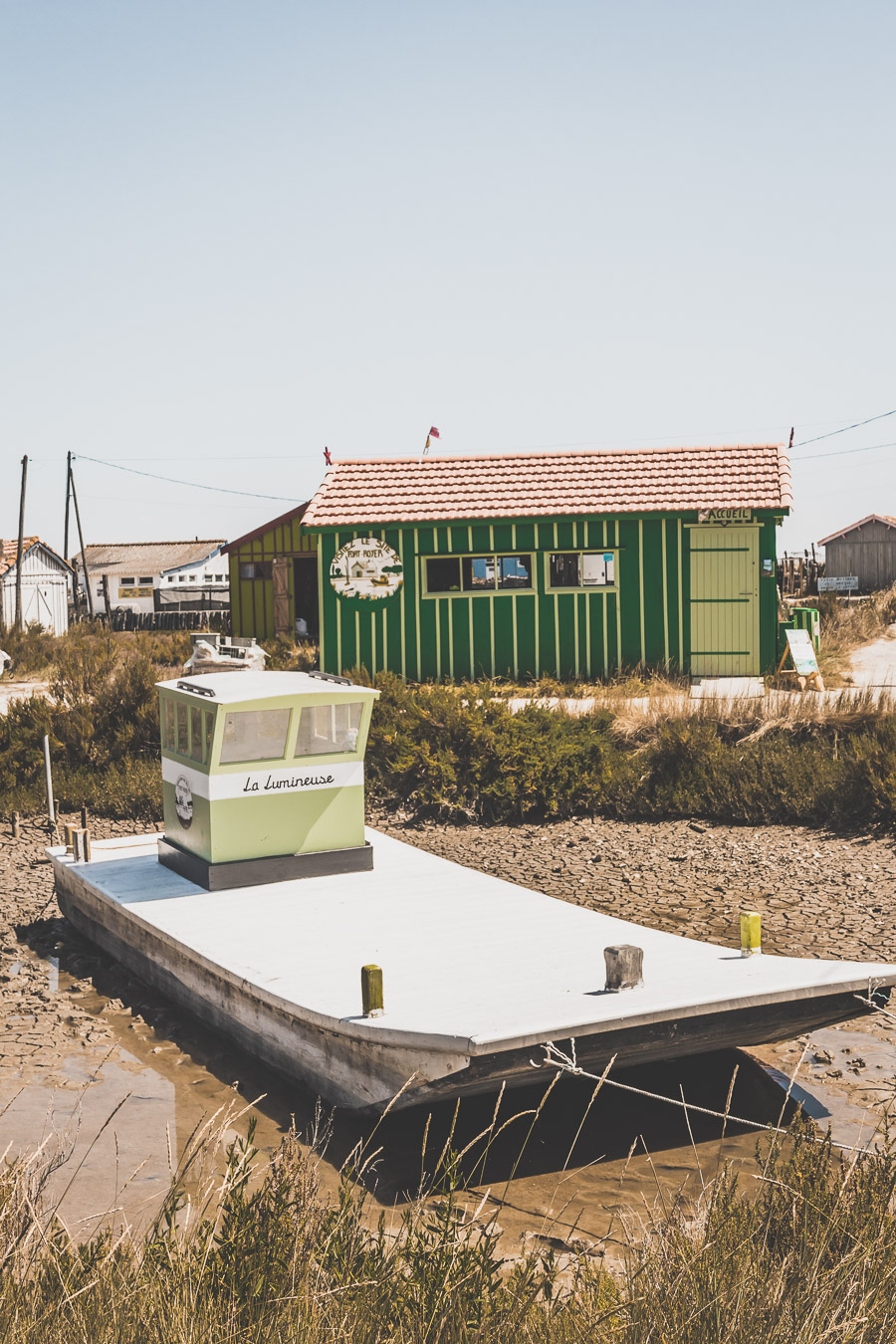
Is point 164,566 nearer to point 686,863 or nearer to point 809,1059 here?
point 686,863

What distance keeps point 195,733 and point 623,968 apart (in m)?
4.51

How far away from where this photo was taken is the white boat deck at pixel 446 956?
6605 millimetres

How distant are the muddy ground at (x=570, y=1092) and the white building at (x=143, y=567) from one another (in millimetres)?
51574

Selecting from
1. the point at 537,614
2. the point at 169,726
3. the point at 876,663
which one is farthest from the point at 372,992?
the point at 876,663

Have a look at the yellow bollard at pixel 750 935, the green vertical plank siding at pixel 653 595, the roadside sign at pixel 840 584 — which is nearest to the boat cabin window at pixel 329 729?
the yellow bollard at pixel 750 935

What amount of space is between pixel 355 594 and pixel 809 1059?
14.3 metres

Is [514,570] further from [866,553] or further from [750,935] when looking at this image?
[866,553]

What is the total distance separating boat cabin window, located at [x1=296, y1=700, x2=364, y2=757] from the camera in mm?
10023

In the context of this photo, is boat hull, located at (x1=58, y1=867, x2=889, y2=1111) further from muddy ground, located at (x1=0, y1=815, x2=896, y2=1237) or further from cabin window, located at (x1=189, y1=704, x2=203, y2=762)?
cabin window, located at (x1=189, y1=704, x2=203, y2=762)

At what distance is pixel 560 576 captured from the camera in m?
21.1

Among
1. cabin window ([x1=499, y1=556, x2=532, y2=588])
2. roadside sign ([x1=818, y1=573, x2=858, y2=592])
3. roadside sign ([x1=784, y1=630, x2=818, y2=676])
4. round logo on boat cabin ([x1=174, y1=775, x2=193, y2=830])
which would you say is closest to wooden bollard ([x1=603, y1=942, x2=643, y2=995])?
round logo on boat cabin ([x1=174, y1=775, x2=193, y2=830])

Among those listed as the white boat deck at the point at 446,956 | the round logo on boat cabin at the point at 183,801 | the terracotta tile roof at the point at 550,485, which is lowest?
the white boat deck at the point at 446,956

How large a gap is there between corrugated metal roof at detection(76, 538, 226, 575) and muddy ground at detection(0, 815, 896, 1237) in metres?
52.9

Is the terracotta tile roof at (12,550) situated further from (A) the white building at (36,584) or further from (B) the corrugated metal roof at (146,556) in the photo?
(B) the corrugated metal roof at (146,556)
